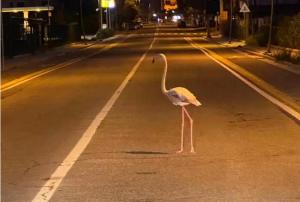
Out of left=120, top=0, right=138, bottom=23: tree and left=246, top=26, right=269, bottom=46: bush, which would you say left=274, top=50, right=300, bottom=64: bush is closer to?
left=246, top=26, right=269, bottom=46: bush

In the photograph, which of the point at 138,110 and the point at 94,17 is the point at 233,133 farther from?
the point at 94,17

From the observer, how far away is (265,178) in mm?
7941

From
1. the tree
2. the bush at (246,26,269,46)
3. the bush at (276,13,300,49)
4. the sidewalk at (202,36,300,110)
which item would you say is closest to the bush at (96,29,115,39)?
the bush at (246,26,269,46)

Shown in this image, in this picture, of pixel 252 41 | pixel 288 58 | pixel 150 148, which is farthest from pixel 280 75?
pixel 252 41

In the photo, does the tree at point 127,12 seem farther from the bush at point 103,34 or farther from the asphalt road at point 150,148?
the asphalt road at point 150,148

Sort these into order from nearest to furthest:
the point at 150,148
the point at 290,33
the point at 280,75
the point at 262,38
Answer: the point at 150,148, the point at 280,75, the point at 290,33, the point at 262,38

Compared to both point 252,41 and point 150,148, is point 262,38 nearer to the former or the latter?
point 252,41

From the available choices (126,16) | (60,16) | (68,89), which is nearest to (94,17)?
(60,16)

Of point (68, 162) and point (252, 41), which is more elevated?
point (68, 162)

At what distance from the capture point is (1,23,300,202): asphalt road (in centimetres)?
748

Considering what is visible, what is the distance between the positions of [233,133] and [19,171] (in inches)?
162

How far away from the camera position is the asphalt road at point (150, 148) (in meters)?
7.48

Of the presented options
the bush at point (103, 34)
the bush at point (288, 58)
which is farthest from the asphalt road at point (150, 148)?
the bush at point (103, 34)

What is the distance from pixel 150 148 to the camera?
996cm
